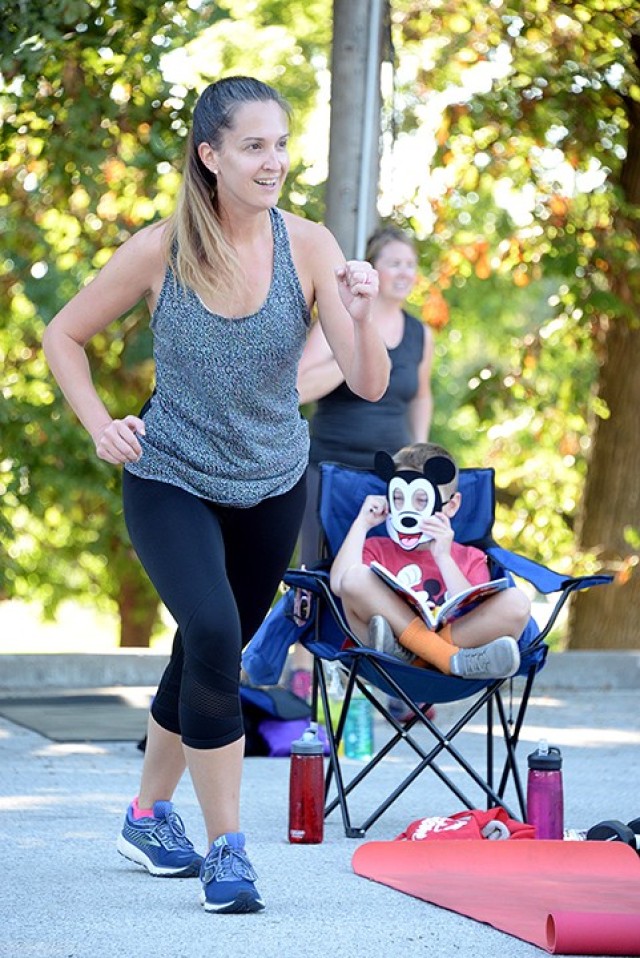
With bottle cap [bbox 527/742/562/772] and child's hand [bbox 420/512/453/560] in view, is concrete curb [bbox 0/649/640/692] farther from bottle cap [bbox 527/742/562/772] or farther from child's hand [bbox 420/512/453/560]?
bottle cap [bbox 527/742/562/772]

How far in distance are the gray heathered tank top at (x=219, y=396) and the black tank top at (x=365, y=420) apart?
9.67ft

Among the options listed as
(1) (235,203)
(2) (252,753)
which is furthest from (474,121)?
(1) (235,203)

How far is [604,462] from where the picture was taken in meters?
10.5

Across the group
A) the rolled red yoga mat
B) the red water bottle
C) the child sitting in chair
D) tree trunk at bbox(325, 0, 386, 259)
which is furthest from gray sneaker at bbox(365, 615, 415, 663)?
tree trunk at bbox(325, 0, 386, 259)

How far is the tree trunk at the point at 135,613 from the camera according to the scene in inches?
661

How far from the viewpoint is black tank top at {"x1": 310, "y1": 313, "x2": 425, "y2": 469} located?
6.59 metres

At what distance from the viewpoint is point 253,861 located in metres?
4.23

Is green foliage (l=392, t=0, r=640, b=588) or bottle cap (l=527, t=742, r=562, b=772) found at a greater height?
green foliage (l=392, t=0, r=640, b=588)

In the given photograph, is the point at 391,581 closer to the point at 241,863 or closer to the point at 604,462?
the point at 241,863

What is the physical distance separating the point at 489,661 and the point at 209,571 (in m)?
1.43

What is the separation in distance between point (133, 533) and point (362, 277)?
73cm

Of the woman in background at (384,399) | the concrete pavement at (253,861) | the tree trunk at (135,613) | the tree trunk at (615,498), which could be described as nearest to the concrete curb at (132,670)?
the concrete pavement at (253,861)

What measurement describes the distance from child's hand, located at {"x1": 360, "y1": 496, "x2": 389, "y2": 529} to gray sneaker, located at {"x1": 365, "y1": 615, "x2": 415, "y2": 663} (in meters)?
0.41

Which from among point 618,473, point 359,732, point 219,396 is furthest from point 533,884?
point 618,473
